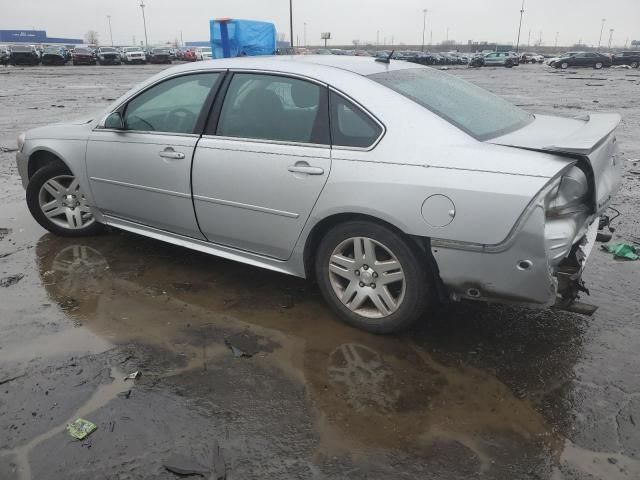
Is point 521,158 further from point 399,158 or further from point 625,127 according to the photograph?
point 625,127

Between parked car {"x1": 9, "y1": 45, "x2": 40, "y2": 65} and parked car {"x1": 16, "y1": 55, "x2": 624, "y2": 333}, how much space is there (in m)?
48.5

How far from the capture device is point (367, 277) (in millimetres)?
3377

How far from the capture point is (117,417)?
271 cm

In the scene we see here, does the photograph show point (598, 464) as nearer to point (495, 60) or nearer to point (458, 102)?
point (458, 102)

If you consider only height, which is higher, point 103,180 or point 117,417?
point 103,180

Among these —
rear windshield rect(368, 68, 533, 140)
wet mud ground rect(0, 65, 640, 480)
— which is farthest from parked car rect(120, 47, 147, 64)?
rear windshield rect(368, 68, 533, 140)

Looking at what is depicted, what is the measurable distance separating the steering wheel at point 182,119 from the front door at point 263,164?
0.72 ft

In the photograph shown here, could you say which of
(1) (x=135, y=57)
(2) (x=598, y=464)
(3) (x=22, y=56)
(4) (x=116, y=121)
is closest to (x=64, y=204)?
(4) (x=116, y=121)

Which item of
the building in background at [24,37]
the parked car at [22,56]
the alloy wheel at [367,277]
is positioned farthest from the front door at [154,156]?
the building in background at [24,37]

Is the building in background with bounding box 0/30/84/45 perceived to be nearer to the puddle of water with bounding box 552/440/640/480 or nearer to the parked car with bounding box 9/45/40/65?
the parked car with bounding box 9/45/40/65

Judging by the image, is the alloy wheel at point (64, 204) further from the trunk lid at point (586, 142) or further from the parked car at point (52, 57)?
the parked car at point (52, 57)

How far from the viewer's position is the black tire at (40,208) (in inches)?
193

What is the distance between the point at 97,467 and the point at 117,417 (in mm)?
338

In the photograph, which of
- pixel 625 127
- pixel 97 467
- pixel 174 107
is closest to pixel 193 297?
pixel 174 107
